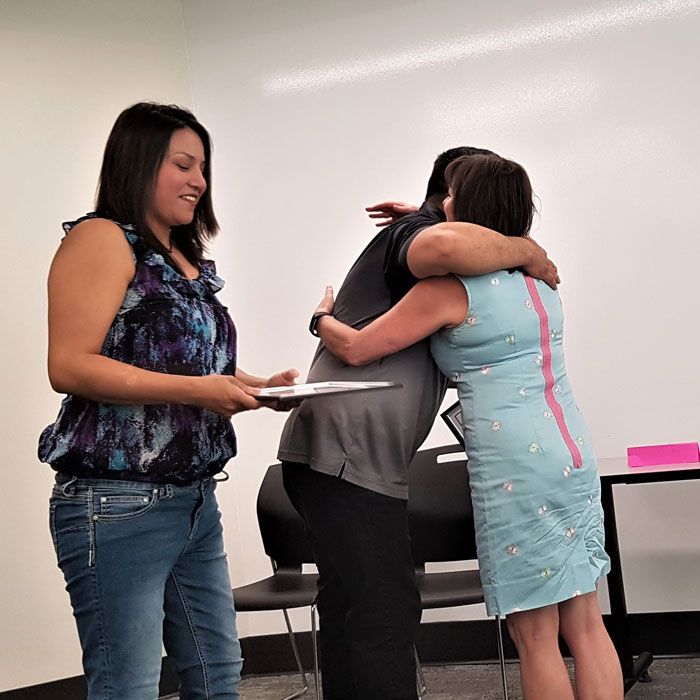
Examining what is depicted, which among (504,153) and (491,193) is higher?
(504,153)

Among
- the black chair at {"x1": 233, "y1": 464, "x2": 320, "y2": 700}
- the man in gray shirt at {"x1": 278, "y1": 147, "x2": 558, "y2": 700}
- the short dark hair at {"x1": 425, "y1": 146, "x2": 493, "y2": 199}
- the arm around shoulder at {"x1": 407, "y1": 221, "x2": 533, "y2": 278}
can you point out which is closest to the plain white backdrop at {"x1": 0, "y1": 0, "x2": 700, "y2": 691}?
the black chair at {"x1": 233, "y1": 464, "x2": 320, "y2": 700}

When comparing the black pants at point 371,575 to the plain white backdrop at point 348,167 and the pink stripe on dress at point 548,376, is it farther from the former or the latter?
the plain white backdrop at point 348,167

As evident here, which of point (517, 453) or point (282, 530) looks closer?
point (517, 453)

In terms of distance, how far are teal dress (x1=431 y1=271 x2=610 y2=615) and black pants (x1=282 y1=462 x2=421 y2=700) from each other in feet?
0.65

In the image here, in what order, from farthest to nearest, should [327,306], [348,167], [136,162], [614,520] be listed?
[348,167]
[614,520]
[327,306]
[136,162]

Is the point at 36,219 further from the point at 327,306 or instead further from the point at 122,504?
the point at 122,504

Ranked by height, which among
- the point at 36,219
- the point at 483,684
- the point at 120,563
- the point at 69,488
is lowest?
the point at 483,684

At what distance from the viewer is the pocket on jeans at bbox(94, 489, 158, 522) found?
5.14 ft

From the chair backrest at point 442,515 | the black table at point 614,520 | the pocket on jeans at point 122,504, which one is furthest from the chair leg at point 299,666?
the pocket on jeans at point 122,504

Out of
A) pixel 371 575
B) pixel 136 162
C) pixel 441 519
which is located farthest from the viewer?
pixel 441 519

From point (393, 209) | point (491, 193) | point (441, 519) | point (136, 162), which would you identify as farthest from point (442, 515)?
point (136, 162)

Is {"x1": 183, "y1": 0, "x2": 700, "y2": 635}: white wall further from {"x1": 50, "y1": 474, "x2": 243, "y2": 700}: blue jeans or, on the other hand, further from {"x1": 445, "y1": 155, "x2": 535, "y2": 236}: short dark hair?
{"x1": 50, "y1": 474, "x2": 243, "y2": 700}: blue jeans

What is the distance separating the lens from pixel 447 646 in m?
4.07

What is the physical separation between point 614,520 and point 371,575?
1.42 metres
